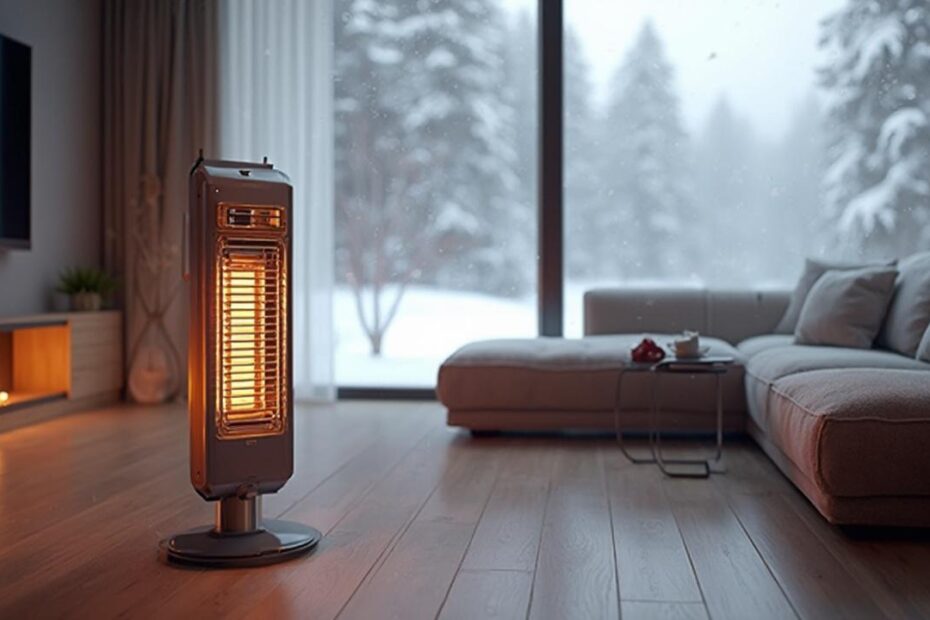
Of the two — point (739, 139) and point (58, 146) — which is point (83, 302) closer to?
point (58, 146)

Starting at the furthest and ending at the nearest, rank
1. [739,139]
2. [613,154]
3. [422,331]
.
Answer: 1. [422,331]
2. [613,154]
3. [739,139]

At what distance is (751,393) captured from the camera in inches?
171

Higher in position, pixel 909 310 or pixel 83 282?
pixel 83 282

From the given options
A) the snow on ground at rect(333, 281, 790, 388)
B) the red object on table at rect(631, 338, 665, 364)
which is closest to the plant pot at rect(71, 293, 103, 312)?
the snow on ground at rect(333, 281, 790, 388)

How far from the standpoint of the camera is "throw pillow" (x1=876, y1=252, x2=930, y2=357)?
14.1 ft

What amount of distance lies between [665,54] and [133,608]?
462cm

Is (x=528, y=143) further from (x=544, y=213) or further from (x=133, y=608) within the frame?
(x=133, y=608)

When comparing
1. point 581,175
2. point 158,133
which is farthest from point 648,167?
point 158,133

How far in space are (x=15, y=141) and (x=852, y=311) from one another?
3827 mm

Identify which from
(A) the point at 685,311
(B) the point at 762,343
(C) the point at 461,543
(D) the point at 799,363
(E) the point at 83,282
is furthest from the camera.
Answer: (E) the point at 83,282

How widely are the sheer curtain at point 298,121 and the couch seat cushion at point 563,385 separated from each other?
149cm

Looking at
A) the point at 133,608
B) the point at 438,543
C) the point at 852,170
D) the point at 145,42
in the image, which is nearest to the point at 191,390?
the point at 133,608

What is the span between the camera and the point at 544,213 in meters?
6.06

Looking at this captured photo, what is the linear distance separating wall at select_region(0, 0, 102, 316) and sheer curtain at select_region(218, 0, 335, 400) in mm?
718
